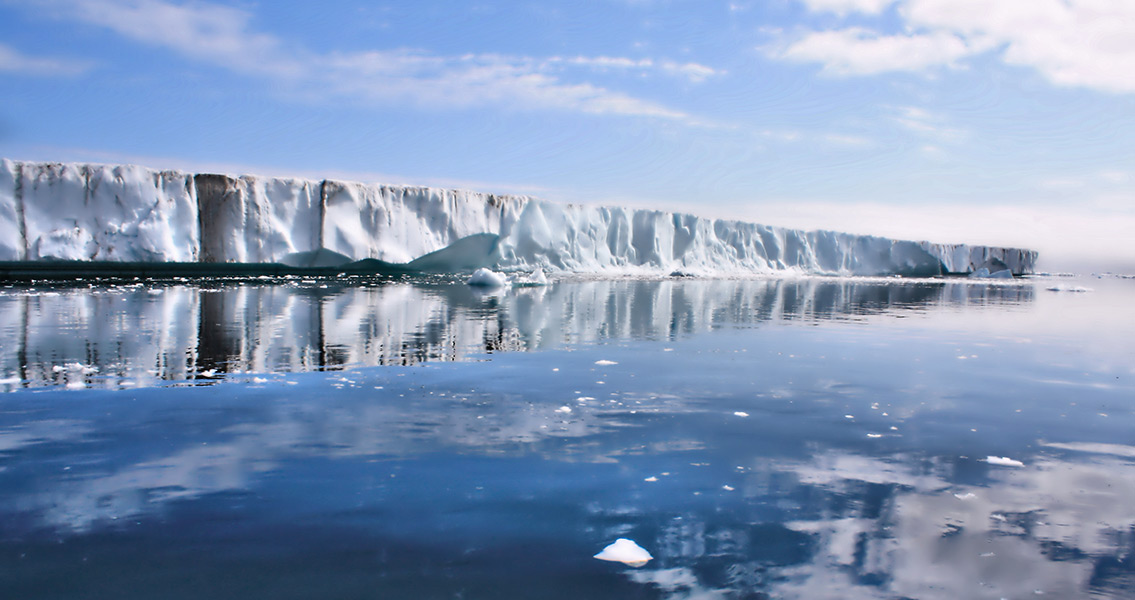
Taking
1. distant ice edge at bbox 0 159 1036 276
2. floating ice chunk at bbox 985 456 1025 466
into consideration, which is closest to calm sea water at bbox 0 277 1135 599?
floating ice chunk at bbox 985 456 1025 466

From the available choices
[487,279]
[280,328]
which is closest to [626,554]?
[280,328]

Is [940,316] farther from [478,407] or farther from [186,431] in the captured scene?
[186,431]

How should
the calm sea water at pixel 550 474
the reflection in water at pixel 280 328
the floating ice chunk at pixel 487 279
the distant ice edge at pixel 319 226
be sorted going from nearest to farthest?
the calm sea water at pixel 550 474 < the reflection in water at pixel 280 328 < the floating ice chunk at pixel 487 279 < the distant ice edge at pixel 319 226

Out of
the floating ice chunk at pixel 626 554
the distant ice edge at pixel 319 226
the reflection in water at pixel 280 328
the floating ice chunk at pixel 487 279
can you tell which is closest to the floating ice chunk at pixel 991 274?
the distant ice edge at pixel 319 226

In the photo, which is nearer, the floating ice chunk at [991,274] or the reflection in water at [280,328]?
the reflection in water at [280,328]

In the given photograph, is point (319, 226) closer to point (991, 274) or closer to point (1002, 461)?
point (1002, 461)

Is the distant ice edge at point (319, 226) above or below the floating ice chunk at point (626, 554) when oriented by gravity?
above

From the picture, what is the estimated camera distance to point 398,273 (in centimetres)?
2923

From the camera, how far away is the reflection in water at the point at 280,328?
4988mm

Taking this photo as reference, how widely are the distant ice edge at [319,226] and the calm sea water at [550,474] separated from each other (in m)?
16.9

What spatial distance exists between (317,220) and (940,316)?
1959 cm

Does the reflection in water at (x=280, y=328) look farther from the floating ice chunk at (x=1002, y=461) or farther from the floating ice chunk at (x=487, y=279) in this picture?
the floating ice chunk at (x=487, y=279)

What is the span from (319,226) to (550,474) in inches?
892

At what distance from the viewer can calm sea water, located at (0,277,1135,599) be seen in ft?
5.98
